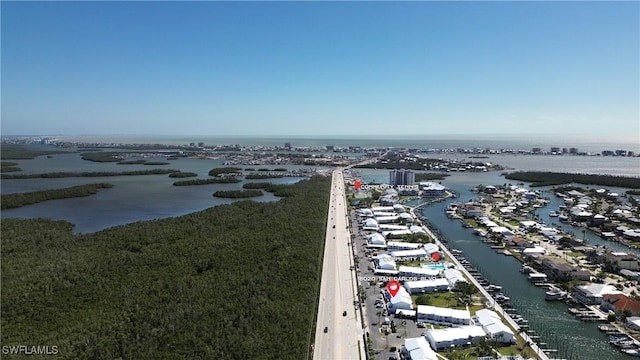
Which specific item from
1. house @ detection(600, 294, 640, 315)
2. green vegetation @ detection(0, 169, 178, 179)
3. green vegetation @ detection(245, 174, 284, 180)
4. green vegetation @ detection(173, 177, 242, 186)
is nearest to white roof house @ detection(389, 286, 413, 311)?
house @ detection(600, 294, 640, 315)

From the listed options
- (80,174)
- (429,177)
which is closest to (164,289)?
(80,174)

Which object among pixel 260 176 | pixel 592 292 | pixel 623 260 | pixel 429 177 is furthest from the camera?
pixel 260 176

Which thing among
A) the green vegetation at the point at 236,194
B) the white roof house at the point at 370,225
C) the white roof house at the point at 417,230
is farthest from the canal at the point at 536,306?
the green vegetation at the point at 236,194

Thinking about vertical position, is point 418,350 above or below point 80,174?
below

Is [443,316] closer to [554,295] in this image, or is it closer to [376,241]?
[554,295]

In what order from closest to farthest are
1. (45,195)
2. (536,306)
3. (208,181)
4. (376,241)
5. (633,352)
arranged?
(633,352) → (536,306) → (376,241) → (45,195) → (208,181)

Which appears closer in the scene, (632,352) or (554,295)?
(632,352)
